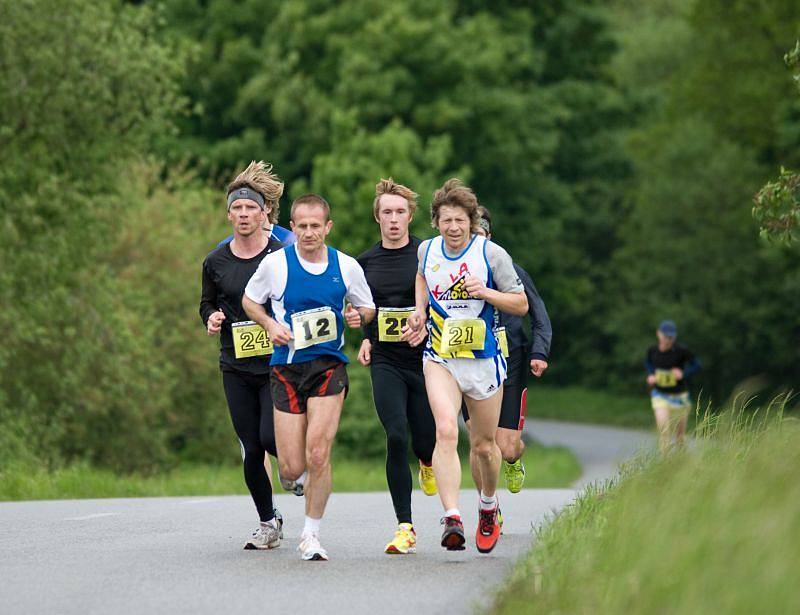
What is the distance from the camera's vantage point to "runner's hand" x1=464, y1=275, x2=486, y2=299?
30.9 ft

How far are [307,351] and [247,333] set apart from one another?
0.73m

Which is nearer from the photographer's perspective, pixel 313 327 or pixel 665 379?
pixel 313 327

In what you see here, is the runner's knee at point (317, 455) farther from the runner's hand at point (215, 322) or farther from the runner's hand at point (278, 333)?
the runner's hand at point (215, 322)

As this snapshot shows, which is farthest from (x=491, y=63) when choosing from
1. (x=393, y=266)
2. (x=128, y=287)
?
(x=393, y=266)

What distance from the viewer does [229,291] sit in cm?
1025

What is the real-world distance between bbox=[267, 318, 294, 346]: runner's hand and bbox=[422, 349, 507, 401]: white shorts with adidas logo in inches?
34.8

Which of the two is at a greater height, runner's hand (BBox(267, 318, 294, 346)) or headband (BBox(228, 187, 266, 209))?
headband (BBox(228, 187, 266, 209))

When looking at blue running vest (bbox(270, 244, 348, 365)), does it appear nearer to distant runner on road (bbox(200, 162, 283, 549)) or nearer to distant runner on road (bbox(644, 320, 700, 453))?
distant runner on road (bbox(200, 162, 283, 549))

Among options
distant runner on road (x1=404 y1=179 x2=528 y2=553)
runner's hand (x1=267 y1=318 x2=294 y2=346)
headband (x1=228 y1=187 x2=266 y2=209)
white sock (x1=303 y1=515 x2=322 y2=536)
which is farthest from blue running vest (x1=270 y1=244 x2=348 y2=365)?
white sock (x1=303 y1=515 x2=322 y2=536)

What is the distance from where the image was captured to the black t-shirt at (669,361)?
2162 centimetres

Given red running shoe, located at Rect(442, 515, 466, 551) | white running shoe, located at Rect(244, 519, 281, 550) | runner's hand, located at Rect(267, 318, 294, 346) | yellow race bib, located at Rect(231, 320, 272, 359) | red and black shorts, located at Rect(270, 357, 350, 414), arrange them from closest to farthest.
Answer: red running shoe, located at Rect(442, 515, 466, 551) → runner's hand, located at Rect(267, 318, 294, 346) → red and black shorts, located at Rect(270, 357, 350, 414) → yellow race bib, located at Rect(231, 320, 272, 359) → white running shoe, located at Rect(244, 519, 281, 550)

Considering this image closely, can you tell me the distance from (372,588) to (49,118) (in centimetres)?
1590

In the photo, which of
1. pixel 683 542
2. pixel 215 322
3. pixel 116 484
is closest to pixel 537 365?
pixel 215 322

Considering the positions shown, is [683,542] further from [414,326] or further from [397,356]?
[397,356]
